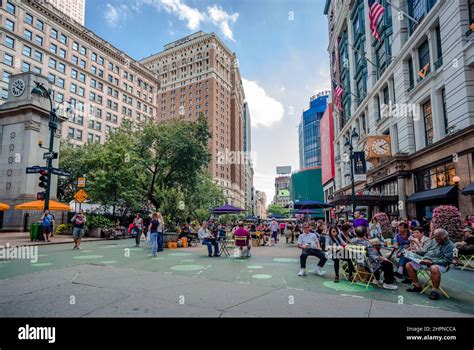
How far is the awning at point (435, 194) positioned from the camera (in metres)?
16.0

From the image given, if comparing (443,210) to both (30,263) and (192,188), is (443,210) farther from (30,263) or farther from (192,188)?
(192,188)

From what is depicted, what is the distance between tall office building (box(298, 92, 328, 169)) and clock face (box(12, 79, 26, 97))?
9281cm

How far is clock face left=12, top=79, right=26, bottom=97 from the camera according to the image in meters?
27.5

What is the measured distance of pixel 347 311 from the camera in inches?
190

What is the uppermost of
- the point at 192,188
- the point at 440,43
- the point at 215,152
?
the point at 215,152

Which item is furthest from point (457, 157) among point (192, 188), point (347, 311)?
point (192, 188)

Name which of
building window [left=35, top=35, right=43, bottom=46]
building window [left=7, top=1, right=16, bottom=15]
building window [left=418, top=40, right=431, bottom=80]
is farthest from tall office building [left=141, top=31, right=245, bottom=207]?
building window [left=418, top=40, right=431, bottom=80]

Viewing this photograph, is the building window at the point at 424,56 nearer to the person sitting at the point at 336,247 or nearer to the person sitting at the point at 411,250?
the person sitting at the point at 411,250

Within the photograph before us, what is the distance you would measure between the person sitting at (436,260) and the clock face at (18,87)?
3411 centimetres

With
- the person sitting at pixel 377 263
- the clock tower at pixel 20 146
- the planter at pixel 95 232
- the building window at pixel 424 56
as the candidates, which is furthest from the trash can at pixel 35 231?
the building window at pixel 424 56

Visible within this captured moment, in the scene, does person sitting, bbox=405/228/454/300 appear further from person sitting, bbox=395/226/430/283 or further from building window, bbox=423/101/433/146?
building window, bbox=423/101/433/146

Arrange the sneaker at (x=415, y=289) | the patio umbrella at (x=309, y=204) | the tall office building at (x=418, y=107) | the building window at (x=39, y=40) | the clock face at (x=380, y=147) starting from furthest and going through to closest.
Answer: the building window at (x=39, y=40), the clock face at (x=380, y=147), the patio umbrella at (x=309, y=204), the tall office building at (x=418, y=107), the sneaker at (x=415, y=289)
